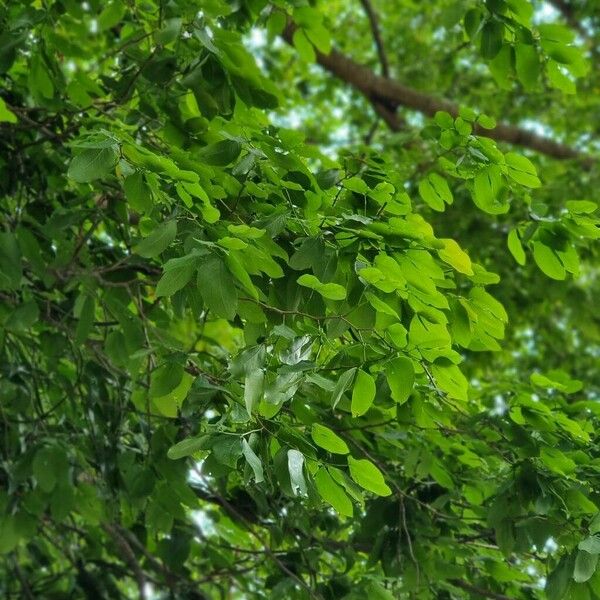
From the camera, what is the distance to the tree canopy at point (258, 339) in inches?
95.5

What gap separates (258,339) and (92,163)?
554 mm

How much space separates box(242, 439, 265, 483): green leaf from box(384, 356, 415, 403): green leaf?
12.5 inches

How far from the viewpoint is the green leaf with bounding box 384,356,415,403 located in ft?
7.83

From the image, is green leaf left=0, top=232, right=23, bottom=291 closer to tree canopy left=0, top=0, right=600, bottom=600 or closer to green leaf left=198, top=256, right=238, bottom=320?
tree canopy left=0, top=0, right=600, bottom=600

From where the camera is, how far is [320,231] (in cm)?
252

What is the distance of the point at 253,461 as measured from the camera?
2.28 meters

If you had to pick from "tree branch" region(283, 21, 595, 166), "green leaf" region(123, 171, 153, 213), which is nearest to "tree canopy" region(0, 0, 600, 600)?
"green leaf" region(123, 171, 153, 213)

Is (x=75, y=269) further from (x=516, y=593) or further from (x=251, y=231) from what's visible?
(x=516, y=593)

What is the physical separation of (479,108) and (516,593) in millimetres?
5608

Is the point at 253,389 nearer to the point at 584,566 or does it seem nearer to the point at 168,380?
the point at 168,380

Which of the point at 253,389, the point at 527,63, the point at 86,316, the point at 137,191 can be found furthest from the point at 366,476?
the point at 527,63

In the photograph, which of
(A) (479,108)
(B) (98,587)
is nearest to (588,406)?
(B) (98,587)

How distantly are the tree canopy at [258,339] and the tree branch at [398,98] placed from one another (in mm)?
3010

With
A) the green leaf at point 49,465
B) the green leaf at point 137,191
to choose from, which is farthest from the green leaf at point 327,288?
the green leaf at point 49,465
